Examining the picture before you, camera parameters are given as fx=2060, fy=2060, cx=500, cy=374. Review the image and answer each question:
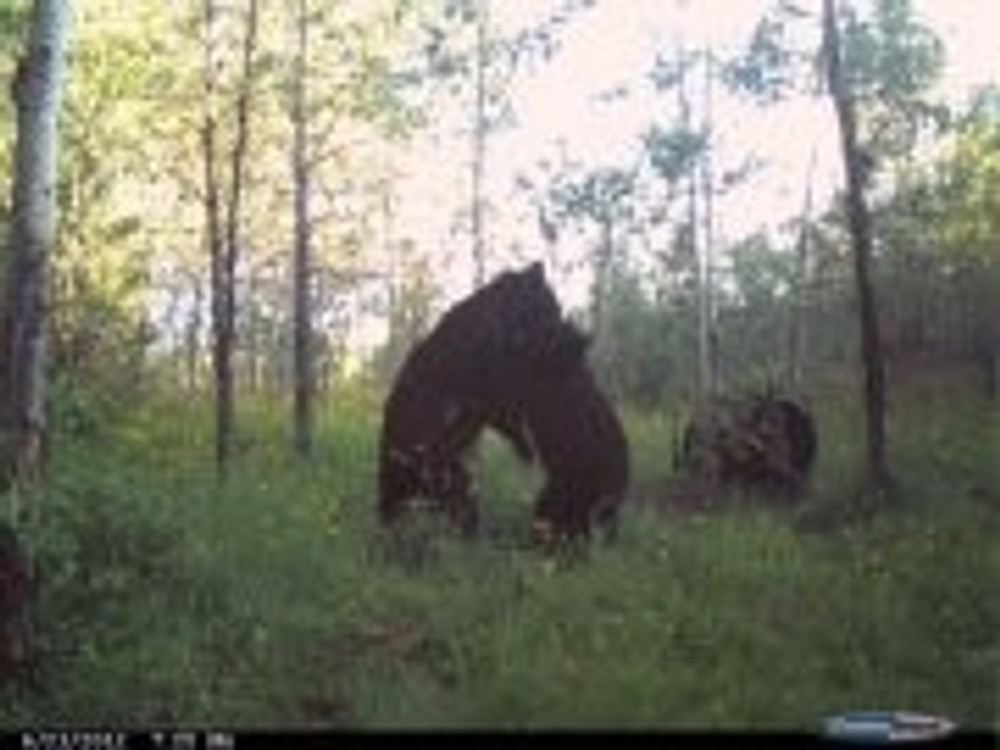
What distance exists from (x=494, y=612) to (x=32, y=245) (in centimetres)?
303

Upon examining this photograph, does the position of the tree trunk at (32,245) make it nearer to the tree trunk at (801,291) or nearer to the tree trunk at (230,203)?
the tree trunk at (230,203)

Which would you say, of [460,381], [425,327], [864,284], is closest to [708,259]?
[425,327]

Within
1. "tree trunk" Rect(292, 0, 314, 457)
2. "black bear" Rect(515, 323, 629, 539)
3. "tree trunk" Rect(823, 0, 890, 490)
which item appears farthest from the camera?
"tree trunk" Rect(292, 0, 314, 457)

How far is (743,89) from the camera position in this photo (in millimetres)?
26375

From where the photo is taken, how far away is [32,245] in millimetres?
10602

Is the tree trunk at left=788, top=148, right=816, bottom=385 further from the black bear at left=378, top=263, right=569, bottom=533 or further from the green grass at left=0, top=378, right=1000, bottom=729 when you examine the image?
the black bear at left=378, top=263, right=569, bottom=533

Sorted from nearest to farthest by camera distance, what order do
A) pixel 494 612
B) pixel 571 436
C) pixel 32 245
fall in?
pixel 494 612 → pixel 32 245 → pixel 571 436

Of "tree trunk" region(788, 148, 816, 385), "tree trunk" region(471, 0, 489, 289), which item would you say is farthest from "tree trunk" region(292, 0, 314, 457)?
"tree trunk" region(788, 148, 816, 385)

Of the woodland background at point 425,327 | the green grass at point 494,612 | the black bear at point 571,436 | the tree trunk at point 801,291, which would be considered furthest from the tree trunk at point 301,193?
the black bear at point 571,436

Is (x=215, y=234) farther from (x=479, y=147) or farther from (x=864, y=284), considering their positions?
(x=479, y=147)

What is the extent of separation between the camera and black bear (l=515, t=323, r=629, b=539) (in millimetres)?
13180

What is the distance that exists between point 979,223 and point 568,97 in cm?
942

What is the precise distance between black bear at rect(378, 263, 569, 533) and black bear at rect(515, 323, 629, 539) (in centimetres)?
11

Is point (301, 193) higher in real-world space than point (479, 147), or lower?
lower
